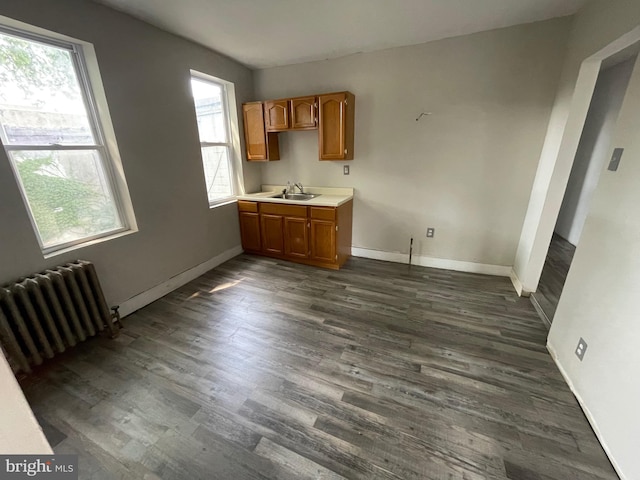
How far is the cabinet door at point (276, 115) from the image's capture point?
3395mm

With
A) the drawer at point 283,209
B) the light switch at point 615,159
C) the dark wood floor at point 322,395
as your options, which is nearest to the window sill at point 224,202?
the drawer at point 283,209

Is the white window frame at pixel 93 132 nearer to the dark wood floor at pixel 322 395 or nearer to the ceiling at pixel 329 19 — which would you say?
the ceiling at pixel 329 19

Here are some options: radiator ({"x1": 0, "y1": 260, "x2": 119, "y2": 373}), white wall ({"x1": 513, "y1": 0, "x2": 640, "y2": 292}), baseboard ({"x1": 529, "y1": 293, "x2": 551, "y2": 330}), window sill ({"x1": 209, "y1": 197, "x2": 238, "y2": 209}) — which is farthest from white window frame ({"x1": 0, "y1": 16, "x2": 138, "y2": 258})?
baseboard ({"x1": 529, "y1": 293, "x2": 551, "y2": 330})

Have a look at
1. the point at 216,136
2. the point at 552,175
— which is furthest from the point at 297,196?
the point at 552,175

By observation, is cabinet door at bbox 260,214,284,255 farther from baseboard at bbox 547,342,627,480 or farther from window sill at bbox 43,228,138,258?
baseboard at bbox 547,342,627,480

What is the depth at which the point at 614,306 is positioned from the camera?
56.7 inches

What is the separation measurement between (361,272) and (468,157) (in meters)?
1.82

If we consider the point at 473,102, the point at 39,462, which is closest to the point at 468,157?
the point at 473,102

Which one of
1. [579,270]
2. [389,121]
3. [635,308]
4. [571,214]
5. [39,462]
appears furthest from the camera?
[571,214]

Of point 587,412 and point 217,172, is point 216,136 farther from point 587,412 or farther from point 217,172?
point 587,412

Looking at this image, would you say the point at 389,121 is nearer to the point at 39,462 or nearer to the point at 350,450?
the point at 350,450

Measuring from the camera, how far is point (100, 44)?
2121mm

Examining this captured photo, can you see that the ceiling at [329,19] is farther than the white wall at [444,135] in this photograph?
No

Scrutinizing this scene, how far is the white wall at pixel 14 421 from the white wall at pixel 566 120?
120 inches
